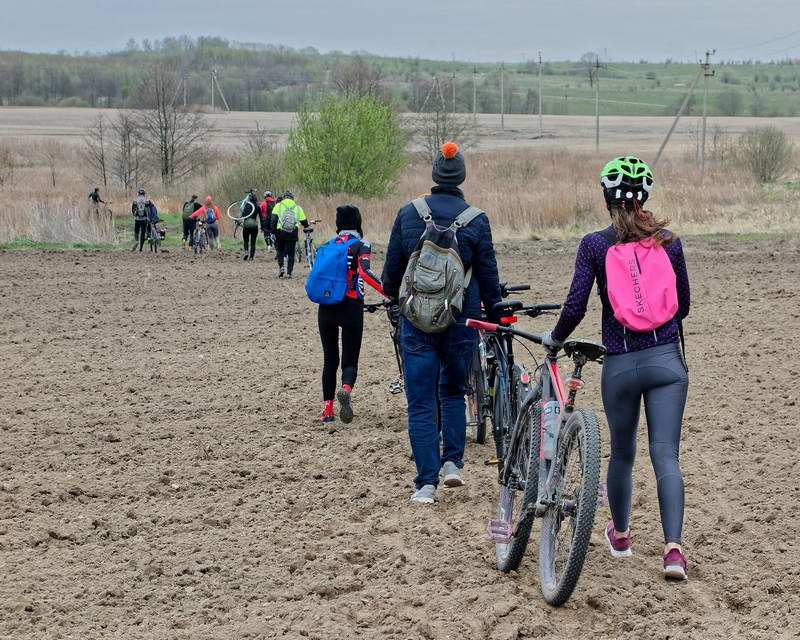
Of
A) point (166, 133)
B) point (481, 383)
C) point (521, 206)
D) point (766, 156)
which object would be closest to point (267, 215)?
point (521, 206)

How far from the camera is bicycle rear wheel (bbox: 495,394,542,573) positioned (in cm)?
548

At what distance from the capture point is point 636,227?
5.22 m

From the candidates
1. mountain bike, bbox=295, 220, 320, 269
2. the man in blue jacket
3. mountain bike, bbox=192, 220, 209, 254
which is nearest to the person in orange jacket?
mountain bike, bbox=192, 220, 209, 254

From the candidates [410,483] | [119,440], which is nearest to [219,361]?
[119,440]

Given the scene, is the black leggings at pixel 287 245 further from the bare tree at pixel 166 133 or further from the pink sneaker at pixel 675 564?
the bare tree at pixel 166 133

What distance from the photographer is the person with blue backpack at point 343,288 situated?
8961mm

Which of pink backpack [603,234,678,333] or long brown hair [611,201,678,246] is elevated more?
long brown hair [611,201,678,246]

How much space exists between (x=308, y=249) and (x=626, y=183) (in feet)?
62.5

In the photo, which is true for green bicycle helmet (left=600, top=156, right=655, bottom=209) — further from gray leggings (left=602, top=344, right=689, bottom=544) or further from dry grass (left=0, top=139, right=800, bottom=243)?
dry grass (left=0, top=139, right=800, bottom=243)

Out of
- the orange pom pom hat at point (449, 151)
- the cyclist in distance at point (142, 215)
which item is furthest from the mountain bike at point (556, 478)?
the cyclist in distance at point (142, 215)

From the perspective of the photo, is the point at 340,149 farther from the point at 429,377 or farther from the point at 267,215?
the point at 429,377

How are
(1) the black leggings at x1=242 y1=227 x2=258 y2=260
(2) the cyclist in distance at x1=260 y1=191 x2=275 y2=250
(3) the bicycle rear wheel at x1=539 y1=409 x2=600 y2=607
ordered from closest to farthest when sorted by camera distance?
1. (3) the bicycle rear wheel at x1=539 y1=409 x2=600 y2=607
2. (1) the black leggings at x1=242 y1=227 x2=258 y2=260
3. (2) the cyclist in distance at x1=260 y1=191 x2=275 y2=250

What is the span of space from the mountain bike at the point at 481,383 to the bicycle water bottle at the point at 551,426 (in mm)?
2336

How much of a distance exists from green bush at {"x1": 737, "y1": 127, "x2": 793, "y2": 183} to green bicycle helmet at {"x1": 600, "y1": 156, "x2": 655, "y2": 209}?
42138mm
